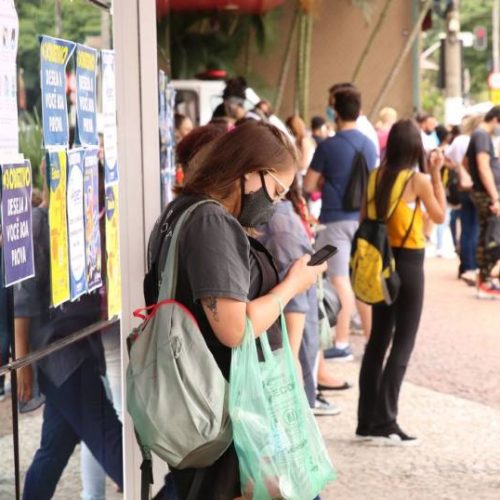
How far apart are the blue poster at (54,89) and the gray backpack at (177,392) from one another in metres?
0.62

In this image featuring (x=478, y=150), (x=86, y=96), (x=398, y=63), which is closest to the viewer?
(x=86, y=96)

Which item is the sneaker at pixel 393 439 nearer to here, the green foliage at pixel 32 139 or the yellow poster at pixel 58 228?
the yellow poster at pixel 58 228

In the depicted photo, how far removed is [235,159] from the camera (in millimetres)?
3658

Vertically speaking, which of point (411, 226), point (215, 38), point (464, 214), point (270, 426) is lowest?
point (464, 214)

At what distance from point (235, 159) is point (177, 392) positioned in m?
0.69

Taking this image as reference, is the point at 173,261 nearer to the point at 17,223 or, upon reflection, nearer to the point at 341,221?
the point at 17,223

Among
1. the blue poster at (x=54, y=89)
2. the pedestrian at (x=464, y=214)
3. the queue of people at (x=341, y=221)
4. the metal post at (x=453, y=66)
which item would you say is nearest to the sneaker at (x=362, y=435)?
the queue of people at (x=341, y=221)

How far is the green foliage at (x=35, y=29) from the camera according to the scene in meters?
3.65

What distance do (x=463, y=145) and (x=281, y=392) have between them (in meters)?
11.8

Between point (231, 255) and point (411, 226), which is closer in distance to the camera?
point (231, 255)

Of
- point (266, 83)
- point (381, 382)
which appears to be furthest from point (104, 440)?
point (266, 83)

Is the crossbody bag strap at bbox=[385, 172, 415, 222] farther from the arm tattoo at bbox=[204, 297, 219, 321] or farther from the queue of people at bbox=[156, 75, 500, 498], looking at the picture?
the arm tattoo at bbox=[204, 297, 219, 321]

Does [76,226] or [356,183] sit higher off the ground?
[76,226]

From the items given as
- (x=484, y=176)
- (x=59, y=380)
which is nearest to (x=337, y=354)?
(x=484, y=176)
